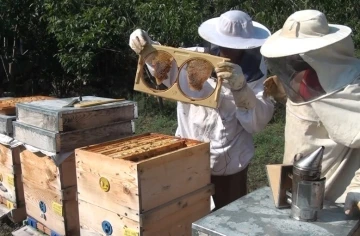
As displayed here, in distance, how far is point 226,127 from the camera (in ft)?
8.56

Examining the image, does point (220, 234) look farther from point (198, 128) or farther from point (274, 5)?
point (274, 5)

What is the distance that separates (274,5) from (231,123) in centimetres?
370

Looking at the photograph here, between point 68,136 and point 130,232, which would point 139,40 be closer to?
point 68,136

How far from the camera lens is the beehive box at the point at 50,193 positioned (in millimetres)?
2725

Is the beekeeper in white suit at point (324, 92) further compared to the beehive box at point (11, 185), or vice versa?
the beehive box at point (11, 185)

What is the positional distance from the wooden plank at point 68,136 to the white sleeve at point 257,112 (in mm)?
821

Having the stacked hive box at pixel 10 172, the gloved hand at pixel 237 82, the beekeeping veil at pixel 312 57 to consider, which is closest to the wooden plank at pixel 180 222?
the gloved hand at pixel 237 82

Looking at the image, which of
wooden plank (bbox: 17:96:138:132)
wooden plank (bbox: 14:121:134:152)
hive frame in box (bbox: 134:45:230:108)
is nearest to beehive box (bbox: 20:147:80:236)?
wooden plank (bbox: 14:121:134:152)

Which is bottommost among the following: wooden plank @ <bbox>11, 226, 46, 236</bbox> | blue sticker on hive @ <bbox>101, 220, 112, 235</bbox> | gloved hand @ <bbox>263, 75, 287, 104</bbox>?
wooden plank @ <bbox>11, 226, 46, 236</bbox>

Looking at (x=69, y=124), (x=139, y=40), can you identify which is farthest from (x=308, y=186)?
(x=69, y=124)

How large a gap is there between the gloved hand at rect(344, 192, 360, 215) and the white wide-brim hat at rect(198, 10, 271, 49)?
103 centimetres

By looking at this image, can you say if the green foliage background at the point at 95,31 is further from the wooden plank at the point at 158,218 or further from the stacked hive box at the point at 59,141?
the wooden plank at the point at 158,218

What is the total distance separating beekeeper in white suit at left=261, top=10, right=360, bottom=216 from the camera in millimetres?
1748

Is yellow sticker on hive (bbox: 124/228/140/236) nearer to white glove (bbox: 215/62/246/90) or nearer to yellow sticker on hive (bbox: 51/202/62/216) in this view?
yellow sticker on hive (bbox: 51/202/62/216)
